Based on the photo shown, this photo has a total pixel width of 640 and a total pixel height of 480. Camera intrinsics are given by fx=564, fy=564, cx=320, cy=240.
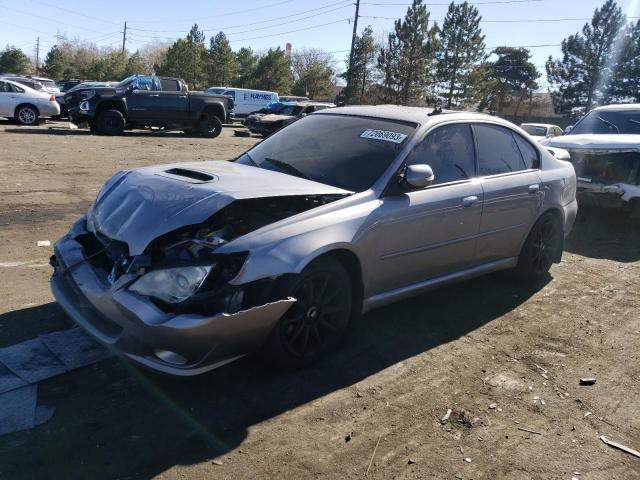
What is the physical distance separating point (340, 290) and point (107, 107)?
1633 cm

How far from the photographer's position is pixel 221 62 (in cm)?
5484

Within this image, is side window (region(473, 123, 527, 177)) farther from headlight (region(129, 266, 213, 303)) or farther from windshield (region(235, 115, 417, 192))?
headlight (region(129, 266, 213, 303))

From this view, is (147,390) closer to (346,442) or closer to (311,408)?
(311,408)

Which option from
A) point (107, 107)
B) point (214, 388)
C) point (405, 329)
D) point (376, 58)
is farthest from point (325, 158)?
point (376, 58)

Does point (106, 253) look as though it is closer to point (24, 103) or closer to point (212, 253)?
point (212, 253)

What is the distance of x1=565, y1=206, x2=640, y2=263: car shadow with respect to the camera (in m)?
7.09

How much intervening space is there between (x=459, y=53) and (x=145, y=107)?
41279 mm

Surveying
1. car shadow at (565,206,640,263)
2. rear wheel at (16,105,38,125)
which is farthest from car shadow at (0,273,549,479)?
rear wheel at (16,105,38,125)

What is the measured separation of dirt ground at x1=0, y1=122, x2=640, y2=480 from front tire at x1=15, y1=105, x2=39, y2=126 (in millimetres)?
16110

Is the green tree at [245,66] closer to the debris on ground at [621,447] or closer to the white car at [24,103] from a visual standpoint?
the white car at [24,103]

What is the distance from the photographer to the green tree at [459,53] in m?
52.1

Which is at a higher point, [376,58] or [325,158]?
[376,58]

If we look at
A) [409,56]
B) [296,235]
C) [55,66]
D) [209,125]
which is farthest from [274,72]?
[296,235]

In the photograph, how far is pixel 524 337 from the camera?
443cm
